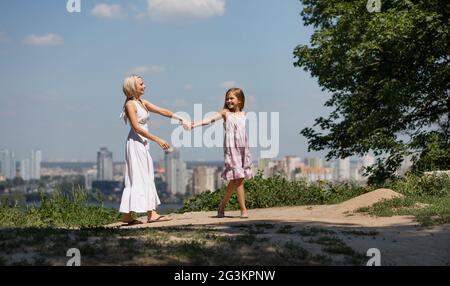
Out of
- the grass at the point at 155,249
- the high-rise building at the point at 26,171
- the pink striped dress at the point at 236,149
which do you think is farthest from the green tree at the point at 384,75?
the high-rise building at the point at 26,171

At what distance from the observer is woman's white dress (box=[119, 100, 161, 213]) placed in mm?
9602

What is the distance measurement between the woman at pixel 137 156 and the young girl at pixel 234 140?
3.21ft

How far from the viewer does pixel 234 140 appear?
10383 millimetres

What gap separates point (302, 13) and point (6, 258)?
18694mm

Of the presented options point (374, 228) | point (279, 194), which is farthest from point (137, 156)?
point (279, 194)

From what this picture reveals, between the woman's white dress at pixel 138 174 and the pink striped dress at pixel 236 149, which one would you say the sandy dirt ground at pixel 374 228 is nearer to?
the woman's white dress at pixel 138 174

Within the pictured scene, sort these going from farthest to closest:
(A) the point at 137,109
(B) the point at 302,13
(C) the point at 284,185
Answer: (B) the point at 302,13, (C) the point at 284,185, (A) the point at 137,109

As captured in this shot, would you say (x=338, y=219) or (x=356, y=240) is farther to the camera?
(x=338, y=219)

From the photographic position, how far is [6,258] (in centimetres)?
578

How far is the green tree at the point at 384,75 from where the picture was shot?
18.0 metres

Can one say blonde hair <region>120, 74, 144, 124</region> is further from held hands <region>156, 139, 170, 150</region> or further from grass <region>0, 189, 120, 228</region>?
grass <region>0, 189, 120, 228</region>

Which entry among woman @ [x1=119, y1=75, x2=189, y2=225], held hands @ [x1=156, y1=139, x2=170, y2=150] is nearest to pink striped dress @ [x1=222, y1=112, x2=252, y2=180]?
woman @ [x1=119, y1=75, x2=189, y2=225]
